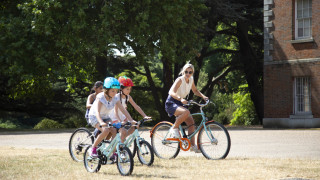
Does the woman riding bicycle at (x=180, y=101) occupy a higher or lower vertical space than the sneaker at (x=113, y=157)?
higher

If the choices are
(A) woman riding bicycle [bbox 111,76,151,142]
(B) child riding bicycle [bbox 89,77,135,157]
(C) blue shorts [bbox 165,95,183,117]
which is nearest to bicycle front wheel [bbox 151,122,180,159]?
(C) blue shorts [bbox 165,95,183,117]

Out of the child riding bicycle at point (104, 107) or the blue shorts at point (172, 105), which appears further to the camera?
the blue shorts at point (172, 105)

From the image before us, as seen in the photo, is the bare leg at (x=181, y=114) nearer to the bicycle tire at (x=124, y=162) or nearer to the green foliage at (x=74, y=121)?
the bicycle tire at (x=124, y=162)

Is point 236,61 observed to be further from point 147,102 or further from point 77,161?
point 77,161

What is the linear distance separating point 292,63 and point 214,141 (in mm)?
17112

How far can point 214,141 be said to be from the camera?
942cm

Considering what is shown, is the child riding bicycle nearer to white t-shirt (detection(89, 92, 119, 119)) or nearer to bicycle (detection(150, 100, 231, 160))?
white t-shirt (detection(89, 92, 119, 119))

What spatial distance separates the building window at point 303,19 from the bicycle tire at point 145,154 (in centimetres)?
1843

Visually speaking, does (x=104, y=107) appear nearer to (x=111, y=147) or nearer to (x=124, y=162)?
(x=111, y=147)

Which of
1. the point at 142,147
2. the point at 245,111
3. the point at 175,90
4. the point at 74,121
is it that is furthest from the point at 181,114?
the point at 245,111

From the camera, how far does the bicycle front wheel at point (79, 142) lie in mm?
9531

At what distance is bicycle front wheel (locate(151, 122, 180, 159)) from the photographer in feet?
32.1

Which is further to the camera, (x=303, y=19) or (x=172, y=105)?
(x=303, y=19)

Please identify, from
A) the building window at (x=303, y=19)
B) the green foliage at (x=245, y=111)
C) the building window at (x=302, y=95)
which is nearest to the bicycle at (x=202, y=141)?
the building window at (x=302, y=95)
